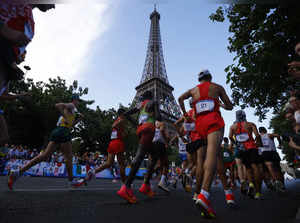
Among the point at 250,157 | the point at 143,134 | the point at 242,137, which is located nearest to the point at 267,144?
the point at 250,157

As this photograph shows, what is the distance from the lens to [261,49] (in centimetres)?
989

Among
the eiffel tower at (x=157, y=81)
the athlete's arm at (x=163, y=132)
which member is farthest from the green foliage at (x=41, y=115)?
the athlete's arm at (x=163, y=132)

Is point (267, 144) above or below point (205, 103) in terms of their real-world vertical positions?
below

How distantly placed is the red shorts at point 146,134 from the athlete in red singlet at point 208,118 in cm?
75

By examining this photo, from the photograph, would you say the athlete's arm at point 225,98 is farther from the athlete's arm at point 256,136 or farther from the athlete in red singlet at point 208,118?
the athlete's arm at point 256,136

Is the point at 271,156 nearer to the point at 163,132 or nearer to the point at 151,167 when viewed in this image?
the point at 163,132

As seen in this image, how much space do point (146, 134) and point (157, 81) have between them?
47.3 meters

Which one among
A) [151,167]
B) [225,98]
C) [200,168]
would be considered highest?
[225,98]

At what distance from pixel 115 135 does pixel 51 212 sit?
3067 mm

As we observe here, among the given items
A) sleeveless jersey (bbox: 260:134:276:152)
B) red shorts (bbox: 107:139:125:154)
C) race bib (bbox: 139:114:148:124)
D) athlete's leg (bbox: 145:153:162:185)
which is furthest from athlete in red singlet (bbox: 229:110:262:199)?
red shorts (bbox: 107:139:125:154)

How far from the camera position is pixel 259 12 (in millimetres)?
9305

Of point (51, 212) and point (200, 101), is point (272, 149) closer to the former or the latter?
point (200, 101)

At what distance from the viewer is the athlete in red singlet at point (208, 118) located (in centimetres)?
266

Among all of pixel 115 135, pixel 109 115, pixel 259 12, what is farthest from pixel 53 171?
pixel 109 115
